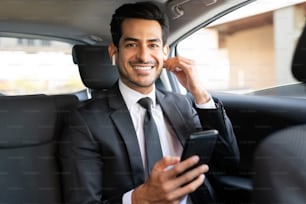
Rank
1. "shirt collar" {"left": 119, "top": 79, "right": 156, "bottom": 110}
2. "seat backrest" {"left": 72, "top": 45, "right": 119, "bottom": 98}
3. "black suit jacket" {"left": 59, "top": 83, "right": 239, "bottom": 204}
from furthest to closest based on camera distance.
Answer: "seat backrest" {"left": 72, "top": 45, "right": 119, "bottom": 98}, "shirt collar" {"left": 119, "top": 79, "right": 156, "bottom": 110}, "black suit jacket" {"left": 59, "top": 83, "right": 239, "bottom": 204}

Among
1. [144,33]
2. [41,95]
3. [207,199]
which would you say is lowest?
[207,199]

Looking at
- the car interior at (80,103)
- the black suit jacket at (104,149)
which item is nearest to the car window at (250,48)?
the car interior at (80,103)

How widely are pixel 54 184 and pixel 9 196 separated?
0.13 meters

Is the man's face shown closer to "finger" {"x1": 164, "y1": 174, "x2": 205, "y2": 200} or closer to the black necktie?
the black necktie

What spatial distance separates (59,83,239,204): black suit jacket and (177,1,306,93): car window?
307 millimetres

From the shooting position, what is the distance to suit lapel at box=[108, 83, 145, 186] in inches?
46.4

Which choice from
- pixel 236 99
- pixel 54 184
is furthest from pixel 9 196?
pixel 236 99

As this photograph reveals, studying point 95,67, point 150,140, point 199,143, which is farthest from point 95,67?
point 199,143

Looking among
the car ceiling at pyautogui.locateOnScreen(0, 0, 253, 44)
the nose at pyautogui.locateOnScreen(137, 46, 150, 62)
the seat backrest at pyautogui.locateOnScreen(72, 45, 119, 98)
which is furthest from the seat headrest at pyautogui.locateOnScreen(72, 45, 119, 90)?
the nose at pyautogui.locateOnScreen(137, 46, 150, 62)

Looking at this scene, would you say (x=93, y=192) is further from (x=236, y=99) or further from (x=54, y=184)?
(x=236, y=99)

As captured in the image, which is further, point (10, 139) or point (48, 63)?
point (48, 63)

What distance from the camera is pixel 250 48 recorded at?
1552mm

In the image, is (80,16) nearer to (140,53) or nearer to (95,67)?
(95,67)

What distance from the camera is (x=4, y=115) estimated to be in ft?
4.37
